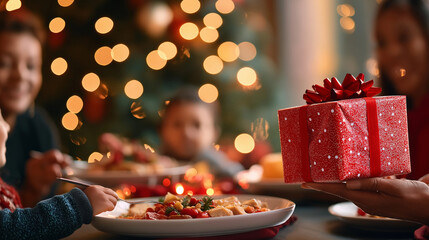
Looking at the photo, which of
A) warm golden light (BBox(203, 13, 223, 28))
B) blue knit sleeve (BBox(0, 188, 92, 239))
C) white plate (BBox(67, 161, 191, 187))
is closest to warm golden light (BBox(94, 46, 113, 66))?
warm golden light (BBox(203, 13, 223, 28))

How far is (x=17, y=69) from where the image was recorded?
1930 mm

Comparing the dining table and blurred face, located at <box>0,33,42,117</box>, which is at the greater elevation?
blurred face, located at <box>0,33,42,117</box>

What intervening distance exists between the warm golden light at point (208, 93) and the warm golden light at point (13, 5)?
1260mm

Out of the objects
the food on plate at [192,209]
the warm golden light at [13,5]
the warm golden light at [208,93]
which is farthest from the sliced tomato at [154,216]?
the warm golden light at [208,93]

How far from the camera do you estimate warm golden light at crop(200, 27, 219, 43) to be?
3.07 meters

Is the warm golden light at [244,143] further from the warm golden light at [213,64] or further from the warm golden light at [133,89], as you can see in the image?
the warm golden light at [133,89]

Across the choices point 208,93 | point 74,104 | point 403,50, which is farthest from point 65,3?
point 403,50

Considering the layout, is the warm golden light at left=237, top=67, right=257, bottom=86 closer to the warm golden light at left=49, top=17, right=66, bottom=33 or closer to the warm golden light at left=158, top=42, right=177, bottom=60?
the warm golden light at left=158, top=42, right=177, bottom=60

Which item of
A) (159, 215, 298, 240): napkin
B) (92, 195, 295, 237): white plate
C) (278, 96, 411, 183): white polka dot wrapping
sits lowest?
(159, 215, 298, 240): napkin

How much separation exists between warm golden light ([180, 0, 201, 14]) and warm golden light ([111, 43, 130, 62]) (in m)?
0.51

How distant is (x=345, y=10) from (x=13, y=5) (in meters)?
2.57

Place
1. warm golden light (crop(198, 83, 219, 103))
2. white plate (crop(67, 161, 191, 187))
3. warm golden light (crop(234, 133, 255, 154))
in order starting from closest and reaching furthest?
white plate (crop(67, 161, 191, 187)) → warm golden light (crop(198, 83, 219, 103)) → warm golden light (crop(234, 133, 255, 154))

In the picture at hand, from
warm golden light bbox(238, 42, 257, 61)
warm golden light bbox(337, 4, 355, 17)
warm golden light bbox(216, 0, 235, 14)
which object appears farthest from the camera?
warm golden light bbox(337, 4, 355, 17)

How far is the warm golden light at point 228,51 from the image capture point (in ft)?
10.4
